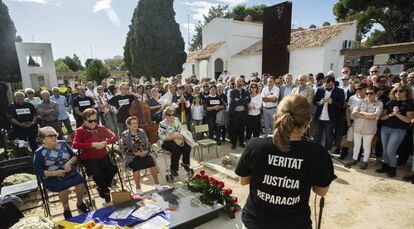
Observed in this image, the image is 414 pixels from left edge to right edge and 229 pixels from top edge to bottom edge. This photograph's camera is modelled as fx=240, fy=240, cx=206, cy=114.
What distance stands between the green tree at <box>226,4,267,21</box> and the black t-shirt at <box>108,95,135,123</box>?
3723 cm

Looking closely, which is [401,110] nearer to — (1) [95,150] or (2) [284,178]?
(2) [284,178]

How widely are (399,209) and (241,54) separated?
21208 millimetres

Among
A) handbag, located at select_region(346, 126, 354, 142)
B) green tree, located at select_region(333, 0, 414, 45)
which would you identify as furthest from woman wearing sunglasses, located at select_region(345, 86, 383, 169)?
green tree, located at select_region(333, 0, 414, 45)

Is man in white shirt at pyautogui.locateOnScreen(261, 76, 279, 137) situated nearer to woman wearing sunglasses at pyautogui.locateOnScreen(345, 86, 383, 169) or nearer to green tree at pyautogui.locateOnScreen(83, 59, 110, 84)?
woman wearing sunglasses at pyautogui.locateOnScreen(345, 86, 383, 169)

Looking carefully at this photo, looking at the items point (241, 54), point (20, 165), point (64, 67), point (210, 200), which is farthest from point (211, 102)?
point (64, 67)

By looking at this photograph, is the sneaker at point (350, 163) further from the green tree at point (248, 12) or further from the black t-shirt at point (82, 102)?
the green tree at point (248, 12)

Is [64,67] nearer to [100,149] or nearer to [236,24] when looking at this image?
[236,24]

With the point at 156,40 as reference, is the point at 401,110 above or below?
below

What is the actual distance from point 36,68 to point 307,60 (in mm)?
27134

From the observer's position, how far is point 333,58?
716 inches

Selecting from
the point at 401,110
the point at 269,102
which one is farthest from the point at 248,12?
the point at 401,110

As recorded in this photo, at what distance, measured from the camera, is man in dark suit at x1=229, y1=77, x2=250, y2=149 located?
6.99 metres

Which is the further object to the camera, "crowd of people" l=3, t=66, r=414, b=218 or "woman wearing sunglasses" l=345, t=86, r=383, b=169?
"woman wearing sunglasses" l=345, t=86, r=383, b=169

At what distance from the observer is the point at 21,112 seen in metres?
6.39
